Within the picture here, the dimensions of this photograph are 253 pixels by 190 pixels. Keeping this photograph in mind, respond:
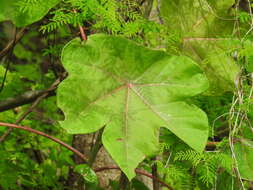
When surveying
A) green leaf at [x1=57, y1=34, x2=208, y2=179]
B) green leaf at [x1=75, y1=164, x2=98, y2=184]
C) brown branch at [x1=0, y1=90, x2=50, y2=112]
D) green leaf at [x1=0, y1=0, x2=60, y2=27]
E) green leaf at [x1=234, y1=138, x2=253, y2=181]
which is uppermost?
green leaf at [x1=0, y1=0, x2=60, y2=27]

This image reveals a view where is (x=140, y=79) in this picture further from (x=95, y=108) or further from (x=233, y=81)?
(x=233, y=81)

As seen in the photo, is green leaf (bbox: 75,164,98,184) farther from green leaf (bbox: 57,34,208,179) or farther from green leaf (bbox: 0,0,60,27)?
green leaf (bbox: 0,0,60,27)

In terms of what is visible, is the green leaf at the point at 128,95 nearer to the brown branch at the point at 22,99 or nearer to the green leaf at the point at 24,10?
the green leaf at the point at 24,10

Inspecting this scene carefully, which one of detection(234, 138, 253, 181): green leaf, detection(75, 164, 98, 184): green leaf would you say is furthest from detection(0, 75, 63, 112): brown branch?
detection(234, 138, 253, 181): green leaf

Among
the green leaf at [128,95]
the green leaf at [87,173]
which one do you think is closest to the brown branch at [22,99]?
the green leaf at [87,173]

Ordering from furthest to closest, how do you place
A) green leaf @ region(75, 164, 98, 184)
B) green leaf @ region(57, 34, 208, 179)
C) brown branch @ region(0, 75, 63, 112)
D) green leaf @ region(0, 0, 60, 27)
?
brown branch @ region(0, 75, 63, 112) → green leaf @ region(75, 164, 98, 184) → green leaf @ region(0, 0, 60, 27) → green leaf @ region(57, 34, 208, 179)

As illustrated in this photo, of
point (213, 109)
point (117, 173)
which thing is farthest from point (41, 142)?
point (213, 109)

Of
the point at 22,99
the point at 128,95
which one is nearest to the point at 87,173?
the point at 128,95
